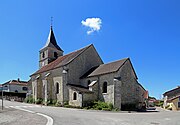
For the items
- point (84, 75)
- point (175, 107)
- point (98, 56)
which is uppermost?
point (98, 56)

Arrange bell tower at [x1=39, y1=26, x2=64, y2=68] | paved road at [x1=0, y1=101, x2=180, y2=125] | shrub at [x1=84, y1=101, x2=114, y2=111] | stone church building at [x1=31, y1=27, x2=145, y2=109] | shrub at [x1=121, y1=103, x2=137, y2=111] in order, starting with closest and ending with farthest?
paved road at [x1=0, y1=101, x2=180, y2=125] < shrub at [x1=84, y1=101, x2=114, y2=111] < shrub at [x1=121, y1=103, x2=137, y2=111] < stone church building at [x1=31, y1=27, x2=145, y2=109] < bell tower at [x1=39, y1=26, x2=64, y2=68]

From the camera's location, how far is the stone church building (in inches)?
1105

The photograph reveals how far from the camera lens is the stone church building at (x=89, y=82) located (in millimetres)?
28078

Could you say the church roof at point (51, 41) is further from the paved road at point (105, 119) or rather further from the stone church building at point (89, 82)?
the paved road at point (105, 119)

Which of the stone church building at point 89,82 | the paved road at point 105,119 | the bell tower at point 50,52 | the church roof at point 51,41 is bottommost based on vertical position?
the paved road at point 105,119

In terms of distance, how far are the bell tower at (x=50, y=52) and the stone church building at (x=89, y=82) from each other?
513 cm

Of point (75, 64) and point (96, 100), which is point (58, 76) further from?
point (96, 100)

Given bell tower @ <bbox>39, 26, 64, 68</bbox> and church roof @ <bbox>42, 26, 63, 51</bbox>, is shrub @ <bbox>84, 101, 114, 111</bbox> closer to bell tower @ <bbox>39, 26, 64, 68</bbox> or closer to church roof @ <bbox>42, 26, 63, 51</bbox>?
bell tower @ <bbox>39, 26, 64, 68</bbox>

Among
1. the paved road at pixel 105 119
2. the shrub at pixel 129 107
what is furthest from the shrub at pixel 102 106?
the paved road at pixel 105 119

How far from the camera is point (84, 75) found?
34.2 metres

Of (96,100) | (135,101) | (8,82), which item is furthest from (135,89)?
(8,82)

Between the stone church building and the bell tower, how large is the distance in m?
5.13

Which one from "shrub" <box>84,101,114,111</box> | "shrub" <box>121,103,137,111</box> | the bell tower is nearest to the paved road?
"shrub" <box>84,101,114,111</box>

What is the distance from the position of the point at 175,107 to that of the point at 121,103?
54.2ft
